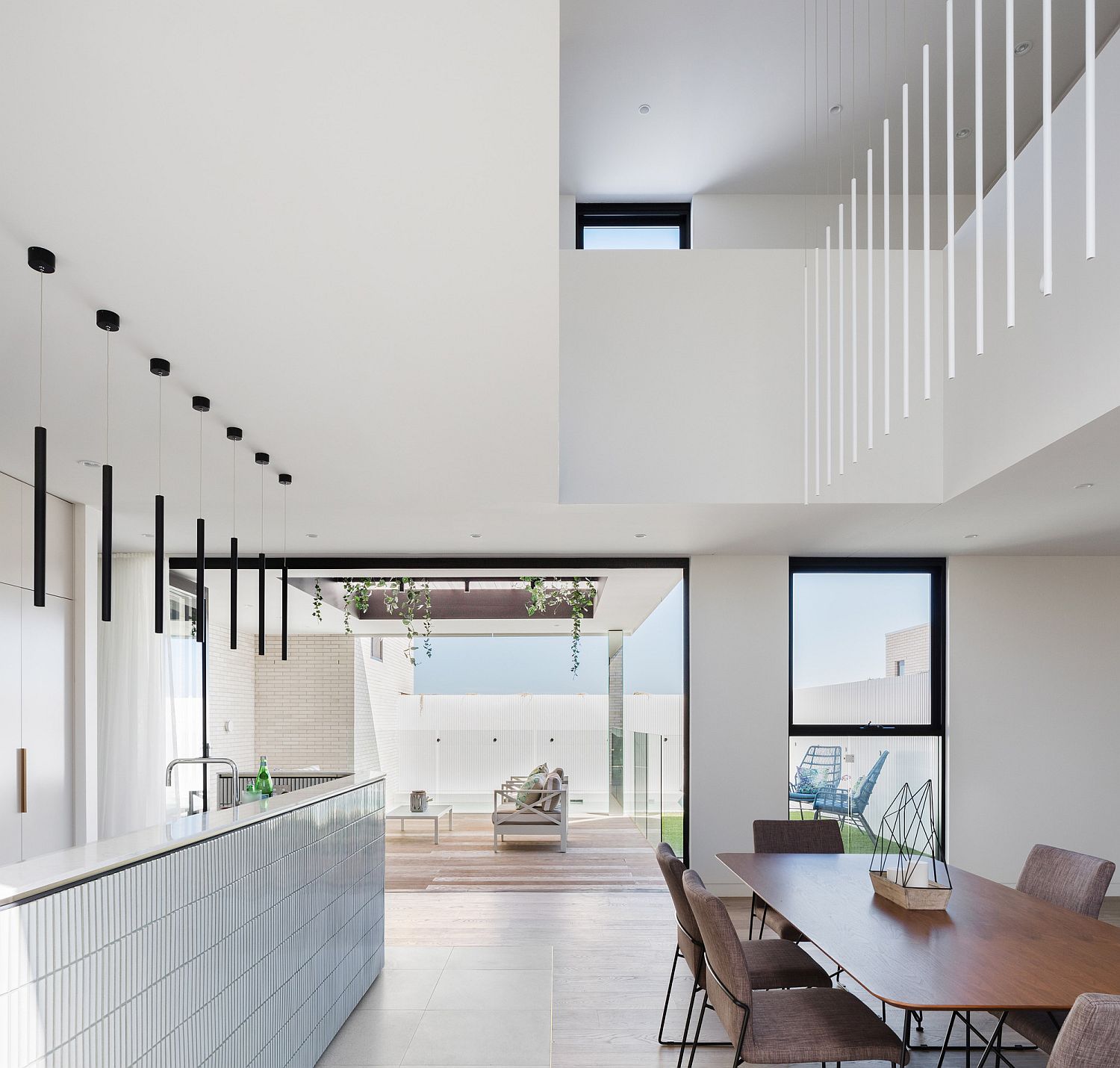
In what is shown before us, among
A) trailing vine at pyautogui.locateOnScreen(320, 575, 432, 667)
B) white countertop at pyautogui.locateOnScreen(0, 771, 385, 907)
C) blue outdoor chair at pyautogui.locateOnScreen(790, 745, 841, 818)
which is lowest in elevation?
blue outdoor chair at pyautogui.locateOnScreen(790, 745, 841, 818)

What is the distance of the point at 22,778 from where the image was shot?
15.8 feet

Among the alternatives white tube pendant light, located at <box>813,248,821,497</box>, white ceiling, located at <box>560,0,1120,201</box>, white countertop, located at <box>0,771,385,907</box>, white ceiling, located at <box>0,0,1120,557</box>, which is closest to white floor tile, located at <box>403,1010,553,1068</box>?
white countertop, located at <box>0,771,385,907</box>

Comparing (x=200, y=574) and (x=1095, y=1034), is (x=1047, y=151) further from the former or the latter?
(x=200, y=574)

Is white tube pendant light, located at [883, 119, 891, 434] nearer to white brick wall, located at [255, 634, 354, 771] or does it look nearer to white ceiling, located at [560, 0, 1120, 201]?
white ceiling, located at [560, 0, 1120, 201]

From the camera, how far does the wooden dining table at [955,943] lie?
249 centimetres

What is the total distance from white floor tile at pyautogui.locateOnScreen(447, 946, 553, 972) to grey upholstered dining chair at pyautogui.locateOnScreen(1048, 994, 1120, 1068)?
11.0 feet

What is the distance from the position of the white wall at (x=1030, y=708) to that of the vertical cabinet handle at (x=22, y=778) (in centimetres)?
569

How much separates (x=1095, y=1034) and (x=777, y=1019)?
1116 millimetres

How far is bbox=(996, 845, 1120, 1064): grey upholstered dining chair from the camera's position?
353 centimetres

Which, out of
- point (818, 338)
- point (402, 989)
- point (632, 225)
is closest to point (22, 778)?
point (402, 989)

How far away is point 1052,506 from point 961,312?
1.16m

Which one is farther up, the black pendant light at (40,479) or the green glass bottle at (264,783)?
the black pendant light at (40,479)

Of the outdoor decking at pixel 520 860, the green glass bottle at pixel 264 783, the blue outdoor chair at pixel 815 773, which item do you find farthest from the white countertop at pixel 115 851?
the blue outdoor chair at pixel 815 773

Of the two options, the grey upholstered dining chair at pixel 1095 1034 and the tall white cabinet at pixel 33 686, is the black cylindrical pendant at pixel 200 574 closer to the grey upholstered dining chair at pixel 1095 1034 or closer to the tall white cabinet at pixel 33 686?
the tall white cabinet at pixel 33 686
